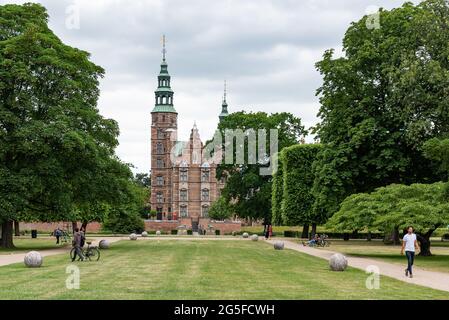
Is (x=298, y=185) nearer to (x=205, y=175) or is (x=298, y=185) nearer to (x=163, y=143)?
(x=205, y=175)

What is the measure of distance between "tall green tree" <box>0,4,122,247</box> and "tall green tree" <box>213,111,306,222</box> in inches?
1323

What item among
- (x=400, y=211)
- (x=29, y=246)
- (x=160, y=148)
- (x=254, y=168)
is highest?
(x=160, y=148)

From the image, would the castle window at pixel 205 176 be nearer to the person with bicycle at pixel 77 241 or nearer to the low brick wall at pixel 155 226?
the low brick wall at pixel 155 226

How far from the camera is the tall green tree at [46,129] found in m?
42.8

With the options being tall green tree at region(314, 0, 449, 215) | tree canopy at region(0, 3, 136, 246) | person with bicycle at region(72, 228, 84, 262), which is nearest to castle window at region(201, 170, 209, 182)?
tall green tree at region(314, 0, 449, 215)

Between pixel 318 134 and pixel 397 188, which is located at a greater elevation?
pixel 318 134

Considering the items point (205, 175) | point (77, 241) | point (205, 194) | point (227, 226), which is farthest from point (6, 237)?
point (205, 175)

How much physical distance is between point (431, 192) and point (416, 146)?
24.2ft

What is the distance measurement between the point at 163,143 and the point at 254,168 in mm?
52818

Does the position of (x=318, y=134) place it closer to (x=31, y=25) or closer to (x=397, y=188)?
(x=397, y=188)

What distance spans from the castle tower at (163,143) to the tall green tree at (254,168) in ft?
150

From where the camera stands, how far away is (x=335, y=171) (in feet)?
161

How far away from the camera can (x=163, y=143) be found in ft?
438

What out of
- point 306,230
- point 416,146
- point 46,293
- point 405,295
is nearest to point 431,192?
point 416,146
